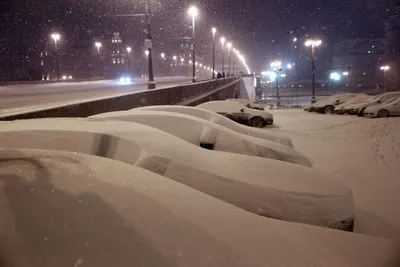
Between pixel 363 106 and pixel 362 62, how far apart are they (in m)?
72.0

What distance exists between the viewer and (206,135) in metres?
7.62

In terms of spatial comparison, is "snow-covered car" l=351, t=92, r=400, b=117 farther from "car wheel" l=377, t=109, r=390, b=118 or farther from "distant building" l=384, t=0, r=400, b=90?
"distant building" l=384, t=0, r=400, b=90

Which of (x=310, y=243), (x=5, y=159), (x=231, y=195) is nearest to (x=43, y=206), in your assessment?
(x=5, y=159)

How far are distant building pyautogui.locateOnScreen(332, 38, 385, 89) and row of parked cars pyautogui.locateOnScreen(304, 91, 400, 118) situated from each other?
2283 inches

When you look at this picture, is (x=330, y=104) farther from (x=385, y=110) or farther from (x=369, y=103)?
(x=385, y=110)

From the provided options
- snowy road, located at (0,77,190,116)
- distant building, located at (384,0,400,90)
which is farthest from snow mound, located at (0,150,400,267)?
distant building, located at (384,0,400,90)

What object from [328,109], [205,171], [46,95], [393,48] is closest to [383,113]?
[328,109]

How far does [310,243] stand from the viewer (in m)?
3.35

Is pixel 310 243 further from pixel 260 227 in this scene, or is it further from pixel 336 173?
pixel 336 173

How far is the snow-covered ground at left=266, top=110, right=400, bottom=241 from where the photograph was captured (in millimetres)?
6559

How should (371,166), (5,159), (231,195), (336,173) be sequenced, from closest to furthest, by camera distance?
(5,159) → (231,195) → (336,173) → (371,166)

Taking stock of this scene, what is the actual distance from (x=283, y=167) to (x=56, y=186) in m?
3.81

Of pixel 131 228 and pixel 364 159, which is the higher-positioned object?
pixel 131 228

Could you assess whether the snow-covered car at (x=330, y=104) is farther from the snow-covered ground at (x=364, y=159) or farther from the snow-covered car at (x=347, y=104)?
the snow-covered ground at (x=364, y=159)
